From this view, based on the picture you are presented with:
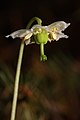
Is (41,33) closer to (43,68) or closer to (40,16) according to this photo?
(43,68)

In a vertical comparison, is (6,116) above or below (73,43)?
below

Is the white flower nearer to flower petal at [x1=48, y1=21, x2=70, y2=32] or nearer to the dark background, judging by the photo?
flower petal at [x1=48, y1=21, x2=70, y2=32]

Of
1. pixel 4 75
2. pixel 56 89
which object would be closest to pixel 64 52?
pixel 56 89

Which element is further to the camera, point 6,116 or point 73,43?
point 73,43

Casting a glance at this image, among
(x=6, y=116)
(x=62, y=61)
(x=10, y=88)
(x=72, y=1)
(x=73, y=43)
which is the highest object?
(x=72, y=1)

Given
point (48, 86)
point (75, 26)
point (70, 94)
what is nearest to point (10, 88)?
point (48, 86)

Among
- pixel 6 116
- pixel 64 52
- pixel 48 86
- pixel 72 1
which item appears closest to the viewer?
pixel 6 116

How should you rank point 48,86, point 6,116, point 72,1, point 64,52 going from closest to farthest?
1. point 6,116
2. point 48,86
3. point 64,52
4. point 72,1

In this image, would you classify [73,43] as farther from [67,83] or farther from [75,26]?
[67,83]
